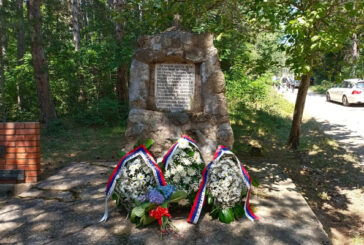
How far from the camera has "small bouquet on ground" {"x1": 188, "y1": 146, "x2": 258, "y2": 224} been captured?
303cm

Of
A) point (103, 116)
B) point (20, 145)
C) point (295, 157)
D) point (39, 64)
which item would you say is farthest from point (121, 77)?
point (20, 145)

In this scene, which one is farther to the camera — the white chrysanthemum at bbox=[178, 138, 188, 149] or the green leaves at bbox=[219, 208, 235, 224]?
the white chrysanthemum at bbox=[178, 138, 188, 149]

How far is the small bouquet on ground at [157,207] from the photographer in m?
2.83

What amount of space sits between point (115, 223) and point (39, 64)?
6745 mm

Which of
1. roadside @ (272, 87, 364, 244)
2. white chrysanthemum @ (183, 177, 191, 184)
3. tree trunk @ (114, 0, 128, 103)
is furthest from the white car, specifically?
white chrysanthemum @ (183, 177, 191, 184)

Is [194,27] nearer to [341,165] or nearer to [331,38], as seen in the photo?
[331,38]

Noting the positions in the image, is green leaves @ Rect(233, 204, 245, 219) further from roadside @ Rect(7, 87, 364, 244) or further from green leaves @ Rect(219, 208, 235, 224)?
roadside @ Rect(7, 87, 364, 244)

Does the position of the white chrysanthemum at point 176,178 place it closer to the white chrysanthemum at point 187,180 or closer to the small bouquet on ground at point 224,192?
the white chrysanthemum at point 187,180

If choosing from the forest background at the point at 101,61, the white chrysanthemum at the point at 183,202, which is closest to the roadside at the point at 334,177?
the forest background at the point at 101,61

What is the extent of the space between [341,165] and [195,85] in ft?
12.7

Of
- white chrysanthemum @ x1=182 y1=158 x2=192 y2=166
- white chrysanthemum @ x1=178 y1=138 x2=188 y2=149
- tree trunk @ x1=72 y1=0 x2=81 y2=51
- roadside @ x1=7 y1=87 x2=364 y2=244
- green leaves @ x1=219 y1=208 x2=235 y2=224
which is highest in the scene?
tree trunk @ x1=72 y1=0 x2=81 y2=51

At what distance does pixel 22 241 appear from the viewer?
2.77 meters

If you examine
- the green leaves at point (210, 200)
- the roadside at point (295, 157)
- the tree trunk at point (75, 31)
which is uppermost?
the tree trunk at point (75, 31)

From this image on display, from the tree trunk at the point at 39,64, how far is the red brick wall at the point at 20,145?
4344 mm
